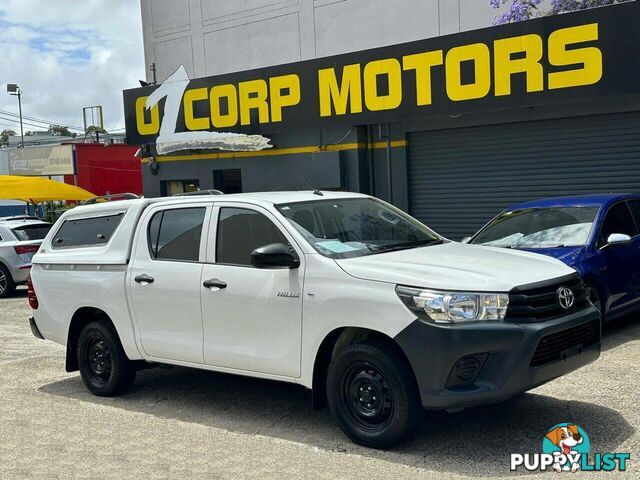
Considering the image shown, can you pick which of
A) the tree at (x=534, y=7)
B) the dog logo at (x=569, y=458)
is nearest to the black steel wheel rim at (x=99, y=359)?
the dog logo at (x=569, y=458)

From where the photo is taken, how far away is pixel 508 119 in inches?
522

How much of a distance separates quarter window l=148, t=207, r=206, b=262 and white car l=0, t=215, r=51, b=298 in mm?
10047

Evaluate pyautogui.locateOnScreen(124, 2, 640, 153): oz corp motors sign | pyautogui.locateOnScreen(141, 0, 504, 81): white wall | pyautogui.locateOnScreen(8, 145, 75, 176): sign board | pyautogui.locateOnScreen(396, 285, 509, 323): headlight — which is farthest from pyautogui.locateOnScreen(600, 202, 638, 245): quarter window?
pyautogui.locateOnScreen(8, 145, 75, 176): sign board

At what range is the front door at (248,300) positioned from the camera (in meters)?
5.59

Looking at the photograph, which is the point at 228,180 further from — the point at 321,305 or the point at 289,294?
the point at 321,305

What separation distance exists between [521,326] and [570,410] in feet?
4.63

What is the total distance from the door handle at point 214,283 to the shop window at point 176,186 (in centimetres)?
1289

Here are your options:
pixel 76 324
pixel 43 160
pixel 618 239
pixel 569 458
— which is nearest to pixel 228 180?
pixel 76 324

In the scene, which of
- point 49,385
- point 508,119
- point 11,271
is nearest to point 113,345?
point 49,385

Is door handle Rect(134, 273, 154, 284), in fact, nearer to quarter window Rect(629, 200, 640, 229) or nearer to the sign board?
quarter window Rect(629, 200, 640, 229)

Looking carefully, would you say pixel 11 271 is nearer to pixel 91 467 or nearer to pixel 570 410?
pixel 91 467

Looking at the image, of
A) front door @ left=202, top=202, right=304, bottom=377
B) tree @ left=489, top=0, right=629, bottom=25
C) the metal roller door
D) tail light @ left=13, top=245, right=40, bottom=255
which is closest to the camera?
front door @ left=202, top=202, right=304, bottom=377

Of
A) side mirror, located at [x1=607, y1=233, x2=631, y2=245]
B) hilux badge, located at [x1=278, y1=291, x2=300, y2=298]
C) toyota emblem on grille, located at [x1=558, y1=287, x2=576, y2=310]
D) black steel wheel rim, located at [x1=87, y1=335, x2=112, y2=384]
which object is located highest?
side mirror, located at [x1=607, y1=233, x2=631, y2=245]

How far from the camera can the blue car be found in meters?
8.11
